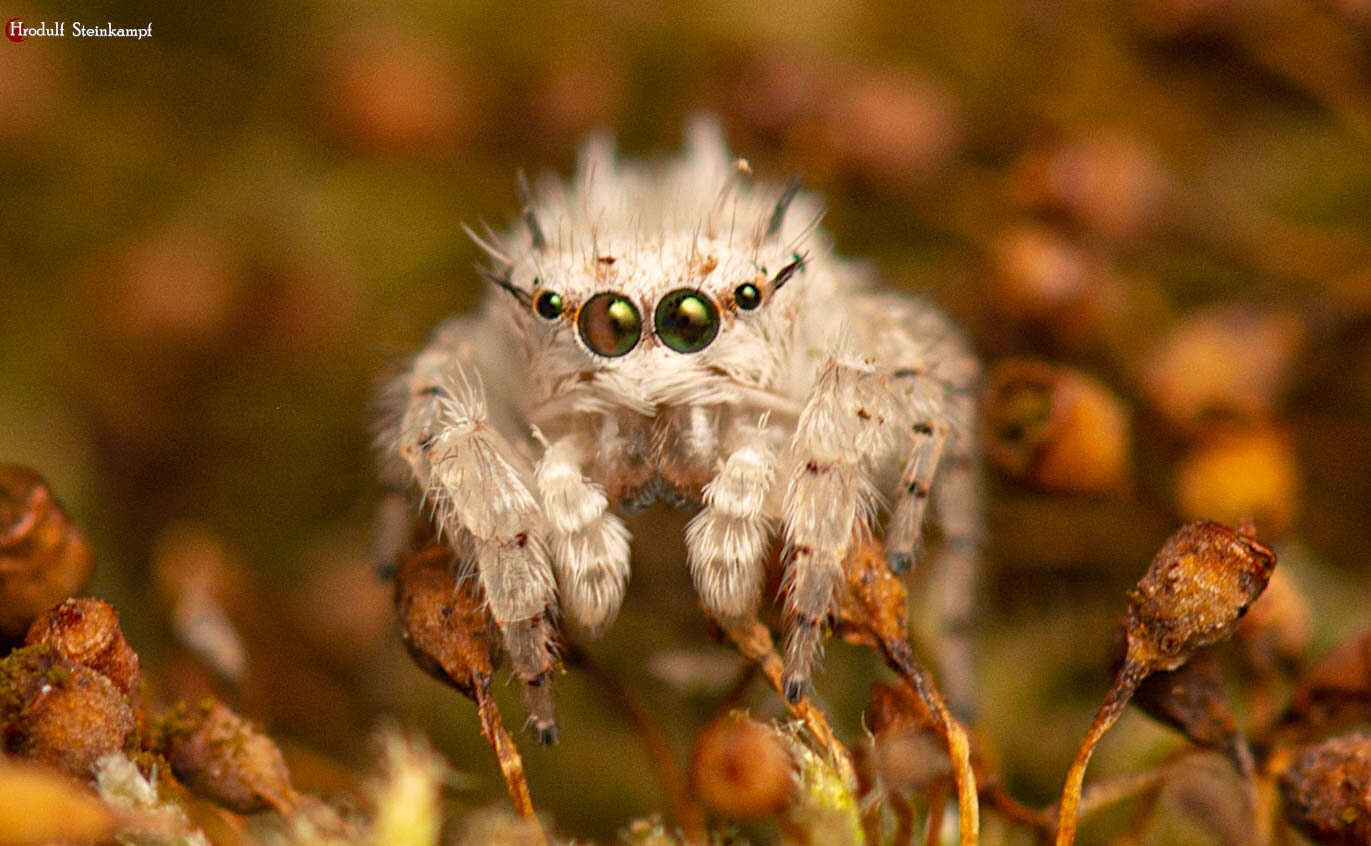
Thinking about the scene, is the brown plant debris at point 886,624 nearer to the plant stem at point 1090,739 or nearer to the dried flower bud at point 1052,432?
the plant stem at point 1090,739

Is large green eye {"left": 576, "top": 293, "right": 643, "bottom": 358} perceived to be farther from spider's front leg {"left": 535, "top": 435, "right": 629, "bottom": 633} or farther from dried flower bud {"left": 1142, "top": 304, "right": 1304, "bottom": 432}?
dried flower bud {"left": 1142, "top": 304, "right": 1304, "bottom": 432}

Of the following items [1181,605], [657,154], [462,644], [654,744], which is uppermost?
[657,154]

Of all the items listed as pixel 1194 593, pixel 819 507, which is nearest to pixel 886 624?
pixel 819 507

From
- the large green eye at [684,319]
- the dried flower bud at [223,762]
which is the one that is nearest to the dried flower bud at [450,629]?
the dried flower bud at [223,762]

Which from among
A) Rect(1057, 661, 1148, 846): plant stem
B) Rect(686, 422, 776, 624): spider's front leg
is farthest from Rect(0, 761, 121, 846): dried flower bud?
Rect(1057, 661, 1148, 846): plant stem

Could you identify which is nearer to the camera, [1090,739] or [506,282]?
[1090,739]

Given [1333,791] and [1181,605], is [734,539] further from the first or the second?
[1333,791]

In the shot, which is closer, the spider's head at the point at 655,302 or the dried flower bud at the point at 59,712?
the dried flower bud at the point at 59,712
